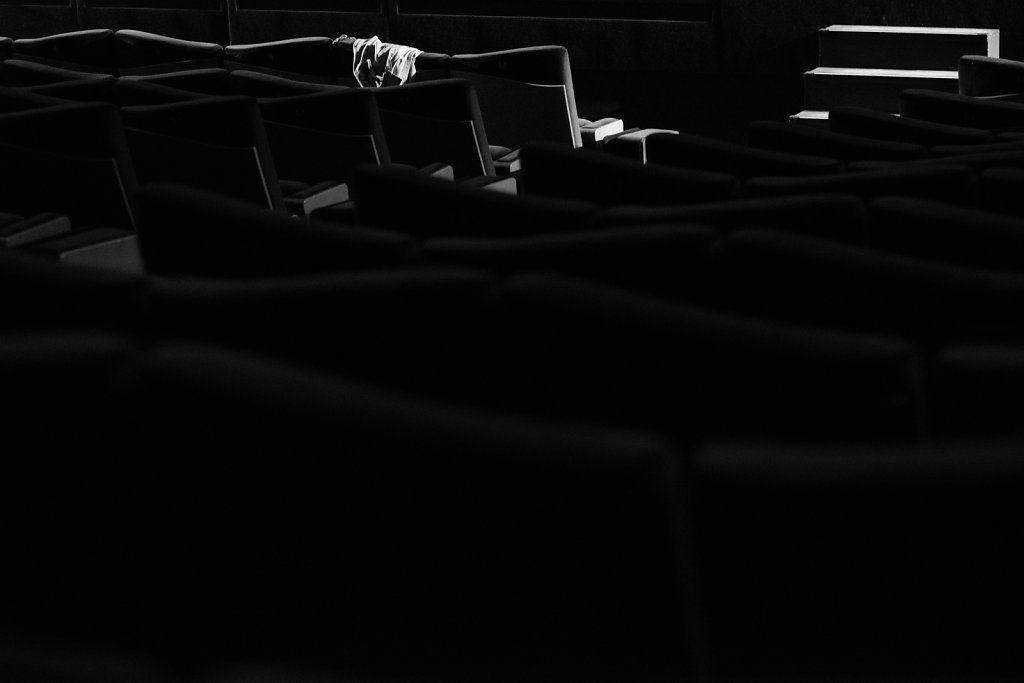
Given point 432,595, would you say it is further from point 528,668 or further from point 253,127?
point 253,127

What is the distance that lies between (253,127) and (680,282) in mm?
999

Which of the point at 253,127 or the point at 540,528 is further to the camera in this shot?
the point at 253,127

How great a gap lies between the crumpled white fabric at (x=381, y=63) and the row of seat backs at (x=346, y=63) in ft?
0.11

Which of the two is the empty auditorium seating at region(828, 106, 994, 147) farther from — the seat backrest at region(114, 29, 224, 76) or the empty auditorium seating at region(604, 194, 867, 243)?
the seat backrest at region(114, 29, 224, 76)

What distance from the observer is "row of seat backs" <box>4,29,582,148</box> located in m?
2.56

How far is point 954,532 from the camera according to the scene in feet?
1.56

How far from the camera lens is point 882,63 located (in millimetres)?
3557

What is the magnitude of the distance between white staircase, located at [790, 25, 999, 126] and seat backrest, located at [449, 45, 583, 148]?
3.61ft

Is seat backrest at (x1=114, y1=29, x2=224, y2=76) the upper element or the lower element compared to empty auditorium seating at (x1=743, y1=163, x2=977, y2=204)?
upper

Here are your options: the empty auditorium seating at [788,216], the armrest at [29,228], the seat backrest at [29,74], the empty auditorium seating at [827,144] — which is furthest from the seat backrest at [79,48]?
the empty auditorium seating at [788,216]

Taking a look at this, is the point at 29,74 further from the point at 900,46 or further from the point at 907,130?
the point at 900,46

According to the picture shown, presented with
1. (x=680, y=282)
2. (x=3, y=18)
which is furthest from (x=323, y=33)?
(x=680, y=282)

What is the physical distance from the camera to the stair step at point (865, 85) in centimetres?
346

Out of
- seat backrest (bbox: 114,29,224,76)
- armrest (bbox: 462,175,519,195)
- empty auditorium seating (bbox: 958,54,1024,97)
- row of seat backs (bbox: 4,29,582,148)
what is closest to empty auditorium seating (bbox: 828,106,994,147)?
armrest (bbox: 462,175,519,195)
